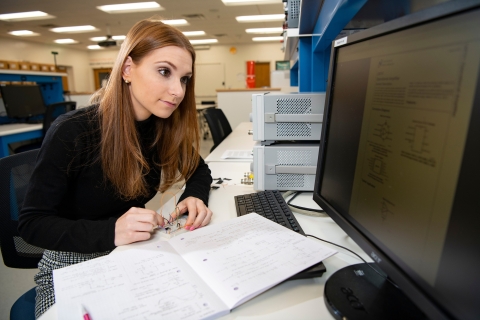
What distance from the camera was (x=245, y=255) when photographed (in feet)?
1.93

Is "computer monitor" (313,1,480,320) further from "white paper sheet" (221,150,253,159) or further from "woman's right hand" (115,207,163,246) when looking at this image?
"white paper sheet" (221,150,253,159)

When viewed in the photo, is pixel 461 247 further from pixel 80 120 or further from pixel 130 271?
pixel 80 120

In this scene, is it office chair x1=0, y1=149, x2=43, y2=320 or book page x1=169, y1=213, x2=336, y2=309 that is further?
office chair x1=0, y1=149, x2=43, y2=320

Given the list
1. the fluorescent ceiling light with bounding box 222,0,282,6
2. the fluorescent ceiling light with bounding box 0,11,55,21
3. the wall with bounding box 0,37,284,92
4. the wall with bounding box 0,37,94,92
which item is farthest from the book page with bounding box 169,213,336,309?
the wall with bounding box 0,37,94,92

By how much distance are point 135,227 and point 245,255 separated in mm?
269

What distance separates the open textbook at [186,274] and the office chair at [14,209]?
0.47 metres

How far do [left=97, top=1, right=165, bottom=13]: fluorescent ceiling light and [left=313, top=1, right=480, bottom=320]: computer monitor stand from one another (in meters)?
6.21

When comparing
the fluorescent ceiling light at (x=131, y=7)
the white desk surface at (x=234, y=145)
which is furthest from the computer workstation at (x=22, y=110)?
the fluorescent ceiling light at (x=131, y=7)

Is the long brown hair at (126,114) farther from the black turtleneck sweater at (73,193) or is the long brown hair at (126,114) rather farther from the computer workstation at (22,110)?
the computer workstation at (22,110)

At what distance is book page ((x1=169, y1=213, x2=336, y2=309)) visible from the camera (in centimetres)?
50

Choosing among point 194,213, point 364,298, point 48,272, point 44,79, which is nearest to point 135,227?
point 194,213

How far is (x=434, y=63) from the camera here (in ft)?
1.15

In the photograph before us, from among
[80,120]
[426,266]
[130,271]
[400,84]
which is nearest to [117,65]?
[80,120]

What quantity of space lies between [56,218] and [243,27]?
8058 mm
